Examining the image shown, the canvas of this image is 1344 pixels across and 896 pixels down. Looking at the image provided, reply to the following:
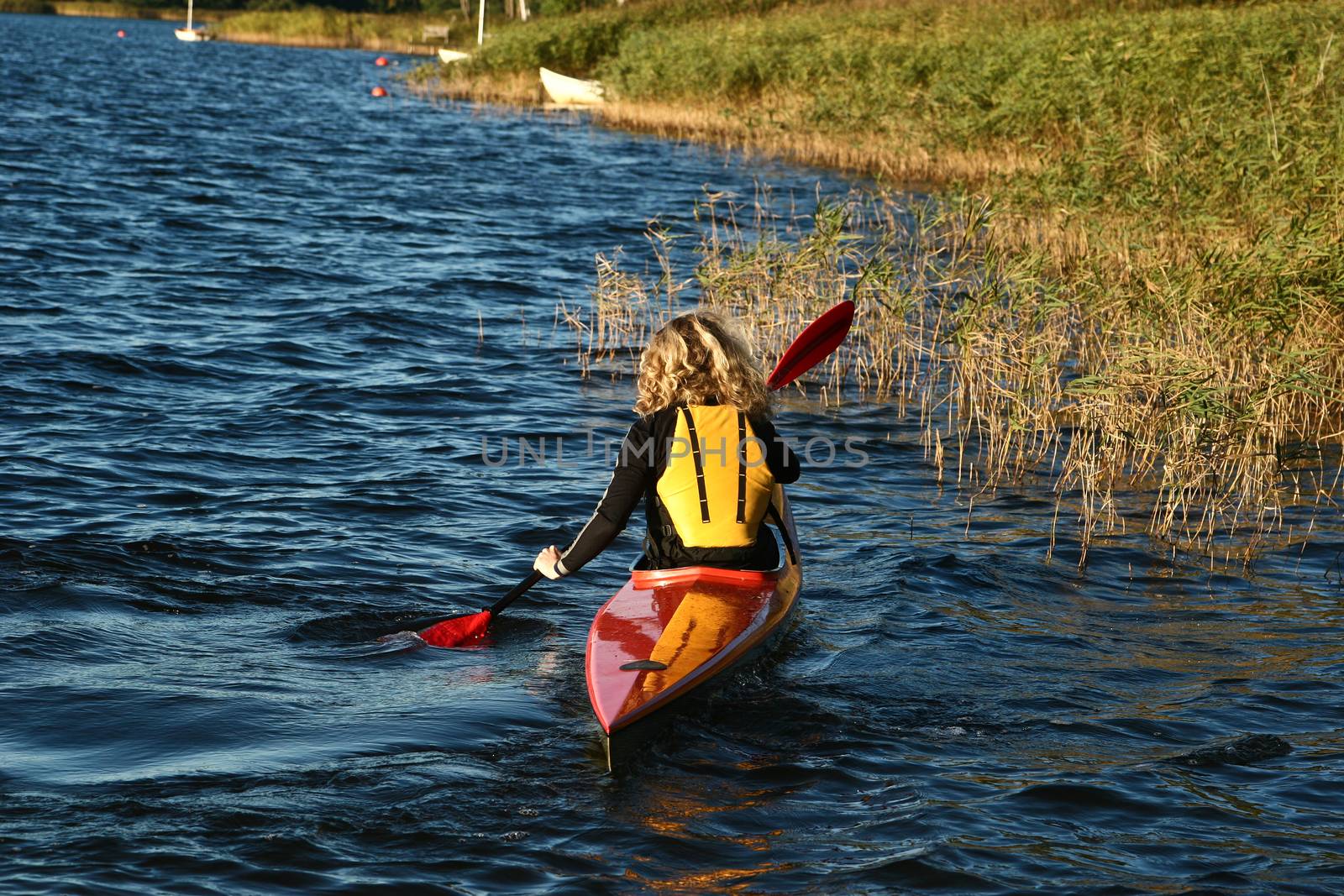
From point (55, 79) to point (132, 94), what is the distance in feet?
13.4

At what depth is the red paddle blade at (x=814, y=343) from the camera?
6.69m

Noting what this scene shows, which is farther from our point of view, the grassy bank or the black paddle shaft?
the grassy bank

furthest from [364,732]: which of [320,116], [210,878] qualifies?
[320,116]

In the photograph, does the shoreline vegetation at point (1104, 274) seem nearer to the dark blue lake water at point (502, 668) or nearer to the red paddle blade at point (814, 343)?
the dark blue lake water at point (502, 668)

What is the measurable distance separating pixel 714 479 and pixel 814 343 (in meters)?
1.90

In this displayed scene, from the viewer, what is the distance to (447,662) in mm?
5484

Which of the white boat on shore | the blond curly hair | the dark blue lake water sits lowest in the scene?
the dark blue lake water

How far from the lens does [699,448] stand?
5.26 meters

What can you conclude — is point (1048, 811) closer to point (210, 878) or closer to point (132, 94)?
point (210, 878)

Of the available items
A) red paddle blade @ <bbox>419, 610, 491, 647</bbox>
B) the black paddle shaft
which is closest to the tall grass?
the black paddle shaft

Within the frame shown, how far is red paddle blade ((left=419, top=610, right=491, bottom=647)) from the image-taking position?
18.6 ft

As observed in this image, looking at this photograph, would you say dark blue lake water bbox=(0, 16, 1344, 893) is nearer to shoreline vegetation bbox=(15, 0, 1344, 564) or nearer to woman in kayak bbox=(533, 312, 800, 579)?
shoreline vegetation bbox=(15, 0, 1344, 564)

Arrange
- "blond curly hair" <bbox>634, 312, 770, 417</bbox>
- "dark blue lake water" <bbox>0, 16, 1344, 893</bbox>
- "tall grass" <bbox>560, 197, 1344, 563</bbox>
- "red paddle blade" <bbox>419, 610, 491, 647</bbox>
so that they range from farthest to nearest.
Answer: "tall grass" <bbox>560, 197, 1344, 563</bbox>, "red paddle blade" <bbox>419, 610, 491, 647</bbox>, "blond curly hair" <bbox>634, 312, 770, 417</bbox>, "dark blue lake water" <bbox>0, 16, 1344, 893</bbox>

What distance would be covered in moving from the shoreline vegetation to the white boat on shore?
1204 cm
